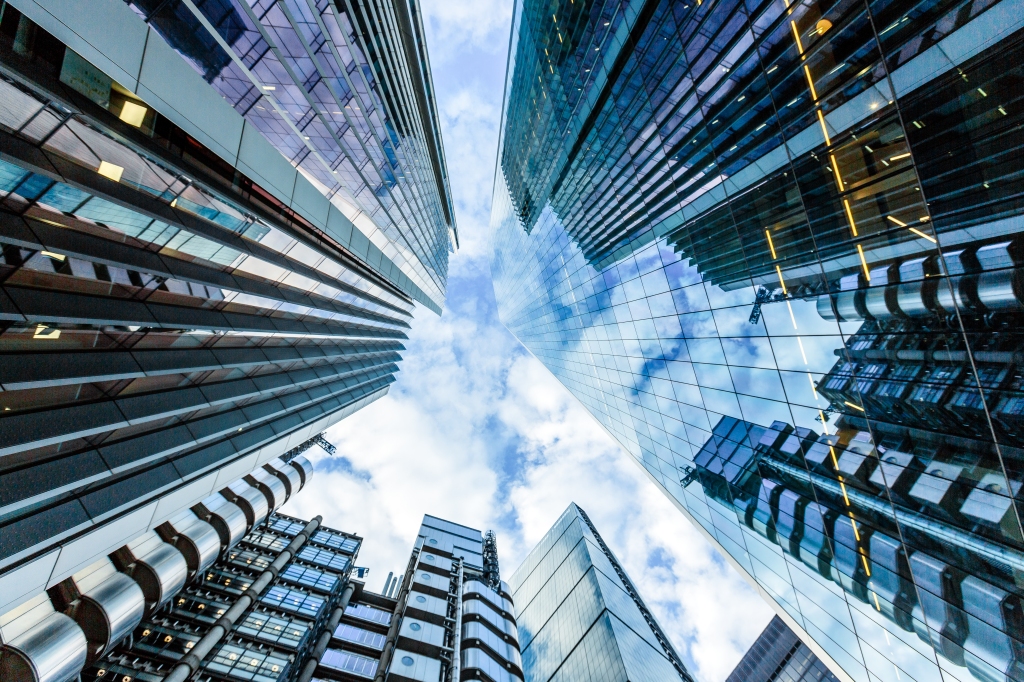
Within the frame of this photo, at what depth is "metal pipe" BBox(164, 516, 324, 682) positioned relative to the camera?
35094 millimetres

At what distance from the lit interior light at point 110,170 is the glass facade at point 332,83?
4.16 meters

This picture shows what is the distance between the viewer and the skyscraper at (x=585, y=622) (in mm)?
61219

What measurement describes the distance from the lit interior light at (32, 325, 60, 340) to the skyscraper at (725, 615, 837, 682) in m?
149

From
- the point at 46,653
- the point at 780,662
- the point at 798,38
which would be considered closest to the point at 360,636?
the point at 46,653

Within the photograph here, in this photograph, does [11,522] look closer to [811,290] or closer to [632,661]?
[811,290]

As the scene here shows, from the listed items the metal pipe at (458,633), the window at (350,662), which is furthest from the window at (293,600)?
the metal pipe at (458,633)

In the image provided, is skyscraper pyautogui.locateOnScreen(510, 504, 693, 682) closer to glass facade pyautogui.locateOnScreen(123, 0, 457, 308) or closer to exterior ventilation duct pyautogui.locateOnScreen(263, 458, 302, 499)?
exterior ventilation duct pyautogui.locateOnScreen(263, 458, 302, 499)

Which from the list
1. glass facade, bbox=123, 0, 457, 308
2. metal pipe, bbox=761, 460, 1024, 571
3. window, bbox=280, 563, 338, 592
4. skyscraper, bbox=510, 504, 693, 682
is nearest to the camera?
metal pipe, bbox=761, 460, 1024, 571

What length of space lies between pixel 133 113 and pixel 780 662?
171443 millimetres

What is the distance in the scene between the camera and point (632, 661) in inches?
2265

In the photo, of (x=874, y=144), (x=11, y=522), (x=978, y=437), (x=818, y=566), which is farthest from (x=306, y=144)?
(x=818, y=566)

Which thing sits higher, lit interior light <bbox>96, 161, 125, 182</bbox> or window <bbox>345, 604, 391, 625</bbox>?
lit interior light <bbox>96, 161, 125, 182</bbox>

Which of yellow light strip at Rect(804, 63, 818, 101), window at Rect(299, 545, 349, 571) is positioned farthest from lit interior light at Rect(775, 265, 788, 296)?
window at Rect(299, 545, 349, 571)

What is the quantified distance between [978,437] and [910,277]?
3.58 meters
